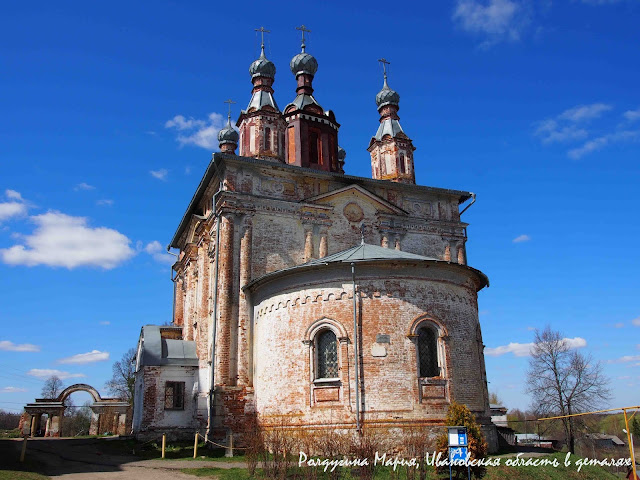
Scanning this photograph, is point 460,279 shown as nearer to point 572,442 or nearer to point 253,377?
point 253,377

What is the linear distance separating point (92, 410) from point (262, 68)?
22.7 metres

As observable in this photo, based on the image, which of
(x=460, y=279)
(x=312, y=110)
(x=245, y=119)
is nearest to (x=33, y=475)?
(x=460, y=279)

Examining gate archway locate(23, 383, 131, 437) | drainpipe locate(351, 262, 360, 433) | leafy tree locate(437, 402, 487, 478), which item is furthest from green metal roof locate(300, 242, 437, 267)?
gate archway locate(23, 383, 131, 437)

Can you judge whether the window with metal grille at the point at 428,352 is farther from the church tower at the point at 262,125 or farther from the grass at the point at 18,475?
the church tower at the point at 262,125

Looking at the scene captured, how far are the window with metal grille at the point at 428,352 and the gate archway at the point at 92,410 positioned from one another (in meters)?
22.1

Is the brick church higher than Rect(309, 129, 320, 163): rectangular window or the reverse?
the reverse

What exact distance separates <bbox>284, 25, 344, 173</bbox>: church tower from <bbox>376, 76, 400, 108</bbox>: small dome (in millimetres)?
3222

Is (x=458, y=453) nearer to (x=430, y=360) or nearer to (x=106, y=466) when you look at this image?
(x=430, y=360)

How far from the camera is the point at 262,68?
2345 cm

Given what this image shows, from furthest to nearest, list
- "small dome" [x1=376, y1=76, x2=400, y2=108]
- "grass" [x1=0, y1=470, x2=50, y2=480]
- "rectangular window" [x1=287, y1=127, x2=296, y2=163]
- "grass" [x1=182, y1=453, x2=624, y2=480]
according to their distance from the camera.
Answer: "small dome" [x1=376, y1=76, x2=400, y2=108] → "rectangular window" [x1=287, y1=127, x2=296, y2=163] → "grass" [x1=182, y1=453, x2=624, y2=480] → "grass" [x1=0, y1=470, x2=50, y2=480]

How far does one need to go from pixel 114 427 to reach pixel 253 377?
67.0 feet

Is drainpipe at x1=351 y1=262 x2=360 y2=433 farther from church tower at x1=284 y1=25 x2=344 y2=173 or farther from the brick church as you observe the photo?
church tower at x1=284 y1=25 x2=344 y2=173

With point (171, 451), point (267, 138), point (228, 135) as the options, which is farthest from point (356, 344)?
point (228, 135)

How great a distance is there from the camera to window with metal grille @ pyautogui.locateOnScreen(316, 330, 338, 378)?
14820mm
